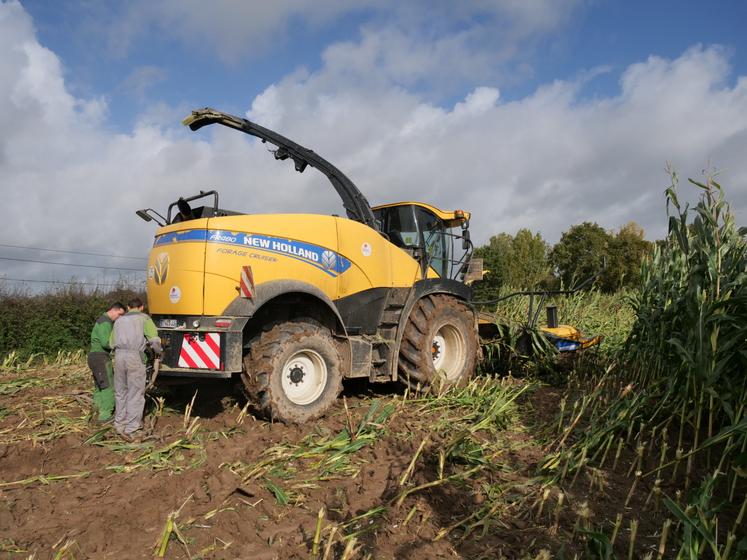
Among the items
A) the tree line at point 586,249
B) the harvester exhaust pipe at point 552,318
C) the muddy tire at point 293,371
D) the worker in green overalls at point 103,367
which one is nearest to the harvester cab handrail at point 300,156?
the muddy tire at point 293,371

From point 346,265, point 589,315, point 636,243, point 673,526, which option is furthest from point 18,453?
point 636,243

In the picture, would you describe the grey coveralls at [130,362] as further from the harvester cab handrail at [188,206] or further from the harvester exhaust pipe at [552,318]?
the harvester exhaust pipe at [552,318]

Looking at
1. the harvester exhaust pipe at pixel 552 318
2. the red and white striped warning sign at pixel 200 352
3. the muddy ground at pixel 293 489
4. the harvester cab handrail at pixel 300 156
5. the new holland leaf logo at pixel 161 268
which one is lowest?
the muddy ground at pixel 293 489

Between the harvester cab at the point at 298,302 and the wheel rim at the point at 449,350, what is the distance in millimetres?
13

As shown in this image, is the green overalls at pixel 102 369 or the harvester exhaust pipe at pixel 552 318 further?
the harvester exhaust pipe at pixel 552 318

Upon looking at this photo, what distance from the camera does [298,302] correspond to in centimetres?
583

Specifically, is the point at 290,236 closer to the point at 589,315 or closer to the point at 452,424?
the point at 452,424

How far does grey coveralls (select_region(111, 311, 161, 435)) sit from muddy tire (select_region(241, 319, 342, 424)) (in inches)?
38.3

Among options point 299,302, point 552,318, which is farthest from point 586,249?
point 299,302

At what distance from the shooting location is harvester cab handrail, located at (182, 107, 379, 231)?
6.93m

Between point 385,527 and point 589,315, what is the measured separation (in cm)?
998

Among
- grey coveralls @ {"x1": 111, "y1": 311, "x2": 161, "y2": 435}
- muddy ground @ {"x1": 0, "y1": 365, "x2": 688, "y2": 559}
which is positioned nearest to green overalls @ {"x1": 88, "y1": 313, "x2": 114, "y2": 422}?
muddy ground @ {"x1": 0, "y1": 365, "x2": 688, "y2": 559}

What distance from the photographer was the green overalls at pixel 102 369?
19.0 ft

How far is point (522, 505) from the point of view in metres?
3.70
